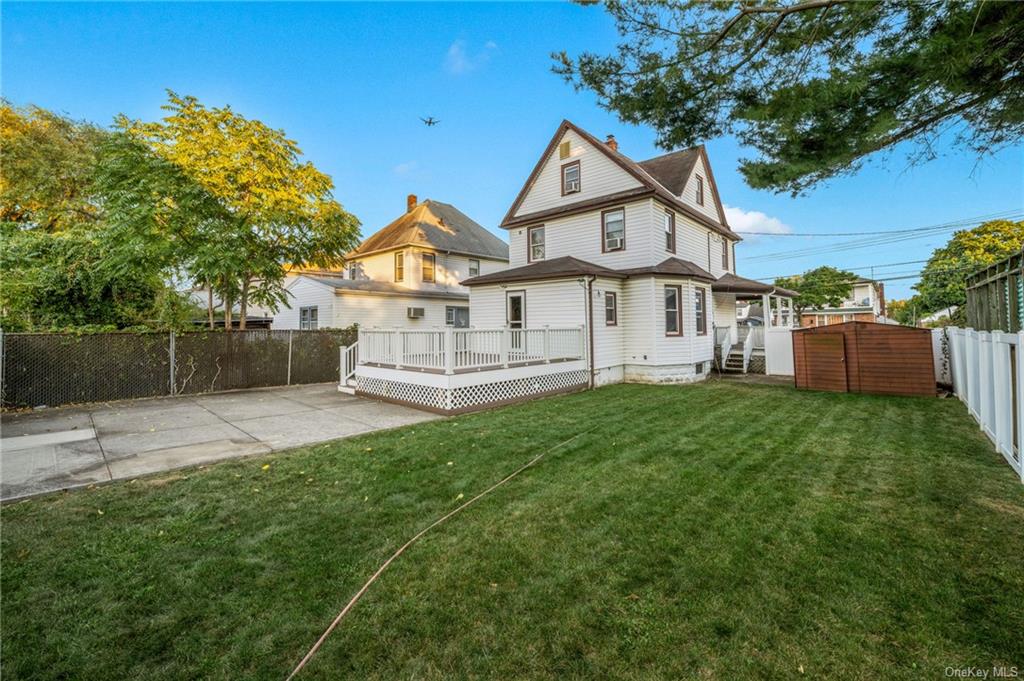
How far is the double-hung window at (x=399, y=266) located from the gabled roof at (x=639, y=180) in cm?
775

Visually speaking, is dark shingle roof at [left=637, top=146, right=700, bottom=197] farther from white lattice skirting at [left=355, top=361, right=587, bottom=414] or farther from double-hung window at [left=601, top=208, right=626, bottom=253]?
white lattice skirting at [left=355, top=361, right=587, bottom=414]

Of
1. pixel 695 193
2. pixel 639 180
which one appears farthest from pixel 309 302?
pixel 695 193

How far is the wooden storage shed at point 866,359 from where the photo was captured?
9719 millimetres

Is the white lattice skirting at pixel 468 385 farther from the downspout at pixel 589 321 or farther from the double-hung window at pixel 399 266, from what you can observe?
the double-hung window at pixel 399 266

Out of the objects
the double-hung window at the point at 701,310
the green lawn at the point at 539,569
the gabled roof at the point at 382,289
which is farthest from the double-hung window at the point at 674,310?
the gabled roof at the point at 382,289

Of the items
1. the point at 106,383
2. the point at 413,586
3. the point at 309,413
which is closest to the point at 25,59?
the point at 106,383

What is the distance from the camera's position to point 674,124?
6.00m

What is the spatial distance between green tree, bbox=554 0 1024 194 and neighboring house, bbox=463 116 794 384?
633 cm

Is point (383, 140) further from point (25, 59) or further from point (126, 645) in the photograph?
point (126, 645)

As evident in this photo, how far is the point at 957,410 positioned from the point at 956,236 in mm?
39098

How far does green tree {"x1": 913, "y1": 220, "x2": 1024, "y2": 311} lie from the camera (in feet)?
90.7

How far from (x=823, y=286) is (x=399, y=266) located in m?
41.8

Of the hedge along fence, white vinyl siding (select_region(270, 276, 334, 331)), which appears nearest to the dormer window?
the hedge along fence

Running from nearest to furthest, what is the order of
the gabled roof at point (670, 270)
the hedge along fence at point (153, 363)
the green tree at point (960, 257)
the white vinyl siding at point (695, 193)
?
the hedge along fence at point (153, 363) < the gabled roof at point (670, 270) < the white vinyl siding at point (695, 193) < the green tree at point (960, 257)
